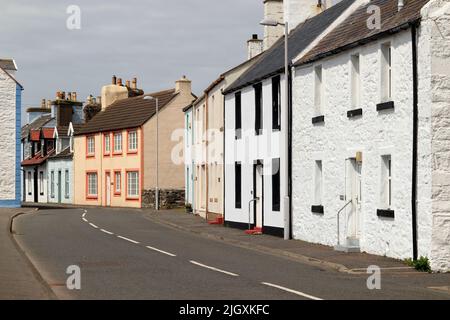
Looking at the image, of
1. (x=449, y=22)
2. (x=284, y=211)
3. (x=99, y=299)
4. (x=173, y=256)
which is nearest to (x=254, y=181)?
(x=284, y=211)

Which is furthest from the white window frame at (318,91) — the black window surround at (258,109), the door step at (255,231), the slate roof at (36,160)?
the slate roof at (36,160)

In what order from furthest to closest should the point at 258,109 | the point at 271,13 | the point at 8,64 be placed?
the point at 8,64 → the point at 271,13 → the point at 258,109

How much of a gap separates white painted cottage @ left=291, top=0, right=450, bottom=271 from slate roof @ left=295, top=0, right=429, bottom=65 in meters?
0.05

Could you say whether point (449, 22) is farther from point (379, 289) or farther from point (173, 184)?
point (173, 184)

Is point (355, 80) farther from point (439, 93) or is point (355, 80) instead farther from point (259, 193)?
point (259, 193)

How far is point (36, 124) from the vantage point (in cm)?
8356

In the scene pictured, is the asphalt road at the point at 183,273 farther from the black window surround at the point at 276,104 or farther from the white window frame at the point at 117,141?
the white window frame at the point at 117,141

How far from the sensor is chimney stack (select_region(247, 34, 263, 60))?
4244cm

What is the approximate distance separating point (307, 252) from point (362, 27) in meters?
6.80

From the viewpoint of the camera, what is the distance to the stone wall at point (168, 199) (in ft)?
183

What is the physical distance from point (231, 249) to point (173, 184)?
33854mm

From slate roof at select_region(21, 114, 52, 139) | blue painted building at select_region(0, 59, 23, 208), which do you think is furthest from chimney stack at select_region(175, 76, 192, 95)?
slate roof at select_region(21, 114, 52, 139)

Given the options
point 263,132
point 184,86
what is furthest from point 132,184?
point 263,132

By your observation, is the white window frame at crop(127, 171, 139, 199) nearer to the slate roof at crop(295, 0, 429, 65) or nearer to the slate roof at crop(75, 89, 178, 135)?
the slate roof at crop(75, 89, 178, 135)
